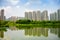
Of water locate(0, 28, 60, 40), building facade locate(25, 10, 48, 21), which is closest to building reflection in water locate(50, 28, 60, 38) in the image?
water locate(0, 28, 60, 40)

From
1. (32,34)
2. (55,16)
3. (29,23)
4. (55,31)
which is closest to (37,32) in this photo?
(32,34)

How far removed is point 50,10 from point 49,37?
569 millimetres

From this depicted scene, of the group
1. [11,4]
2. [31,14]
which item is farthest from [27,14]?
[11,4]

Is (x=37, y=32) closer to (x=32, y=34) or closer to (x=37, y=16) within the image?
(x=32, y=34)

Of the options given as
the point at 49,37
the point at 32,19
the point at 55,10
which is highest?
the point at 55,10

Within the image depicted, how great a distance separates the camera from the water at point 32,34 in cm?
266

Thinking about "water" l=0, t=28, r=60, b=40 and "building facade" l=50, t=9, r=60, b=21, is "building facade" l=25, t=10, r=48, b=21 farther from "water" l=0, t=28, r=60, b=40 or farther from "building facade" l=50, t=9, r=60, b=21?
"water" l=0, t=28, r=60, b=40

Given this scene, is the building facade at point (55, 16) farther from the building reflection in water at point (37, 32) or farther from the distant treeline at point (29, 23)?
the building reflection in water at point (37, 32)

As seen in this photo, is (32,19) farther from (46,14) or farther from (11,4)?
(11,4)

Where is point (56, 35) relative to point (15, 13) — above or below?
below

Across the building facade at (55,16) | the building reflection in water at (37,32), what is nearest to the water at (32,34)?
the building reflection in water at (37,32)

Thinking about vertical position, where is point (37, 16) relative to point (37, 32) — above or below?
above

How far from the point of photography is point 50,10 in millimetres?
2701

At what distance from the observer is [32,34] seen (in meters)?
2.72
